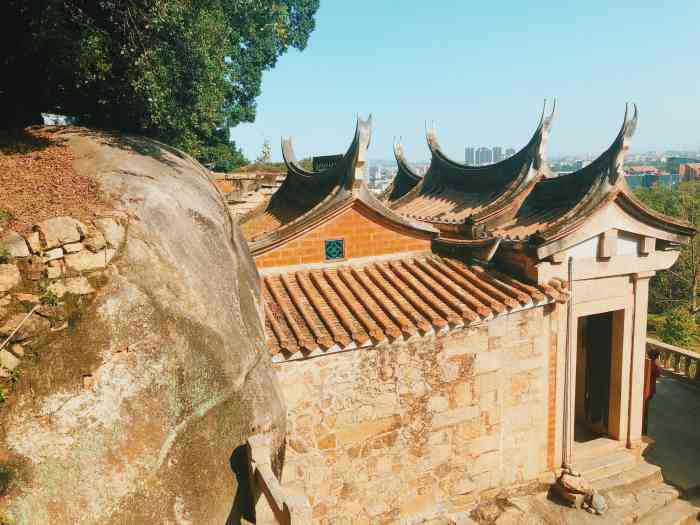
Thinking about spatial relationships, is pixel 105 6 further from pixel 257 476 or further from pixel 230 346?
pixel 257 476

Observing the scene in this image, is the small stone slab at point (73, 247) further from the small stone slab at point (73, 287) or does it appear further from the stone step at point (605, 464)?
the stone step at point (605, 464)

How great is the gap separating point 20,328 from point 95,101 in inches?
237

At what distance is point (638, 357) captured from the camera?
943 cm

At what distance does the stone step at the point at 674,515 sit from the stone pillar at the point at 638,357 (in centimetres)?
120

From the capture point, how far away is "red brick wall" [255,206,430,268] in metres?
8.49

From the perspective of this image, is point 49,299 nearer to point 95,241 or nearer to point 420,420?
point 95,241

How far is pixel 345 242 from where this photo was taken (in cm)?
890

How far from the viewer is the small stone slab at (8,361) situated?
11.1 ft

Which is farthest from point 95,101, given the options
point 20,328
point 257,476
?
point 257,476

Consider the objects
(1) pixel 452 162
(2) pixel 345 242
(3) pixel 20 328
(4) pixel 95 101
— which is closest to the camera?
(3) pixel 20 328

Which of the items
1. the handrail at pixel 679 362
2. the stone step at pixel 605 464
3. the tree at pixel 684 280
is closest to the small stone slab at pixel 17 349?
the stone step at pixel 605 464

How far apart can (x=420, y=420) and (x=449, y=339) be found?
1.31 metres

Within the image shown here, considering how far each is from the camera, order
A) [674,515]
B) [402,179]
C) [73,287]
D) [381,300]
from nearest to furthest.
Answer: [73,287], [381,300], [674,515], [402,179]

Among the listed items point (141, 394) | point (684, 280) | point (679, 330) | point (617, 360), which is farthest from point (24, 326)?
point (684, 280)
